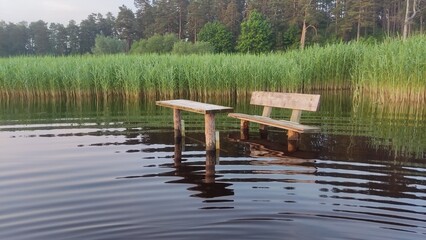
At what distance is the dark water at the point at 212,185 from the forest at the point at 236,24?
3620 centimetres

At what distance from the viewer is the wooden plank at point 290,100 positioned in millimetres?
7672

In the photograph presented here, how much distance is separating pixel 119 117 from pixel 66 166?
5.39 meters

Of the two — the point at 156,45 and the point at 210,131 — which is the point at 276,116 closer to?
the point at 210,131

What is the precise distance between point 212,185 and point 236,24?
5679cm

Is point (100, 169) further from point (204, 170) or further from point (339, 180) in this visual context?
point (339, 180)

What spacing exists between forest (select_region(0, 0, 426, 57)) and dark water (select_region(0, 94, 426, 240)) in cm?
3620

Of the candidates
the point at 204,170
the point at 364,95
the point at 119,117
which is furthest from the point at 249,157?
the point at 364,95

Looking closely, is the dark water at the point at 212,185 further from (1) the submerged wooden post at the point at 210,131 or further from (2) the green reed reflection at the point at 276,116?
(1) the submerged wooden post at the point at 210,131

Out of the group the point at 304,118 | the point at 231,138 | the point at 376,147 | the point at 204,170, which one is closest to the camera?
the point at 204,170

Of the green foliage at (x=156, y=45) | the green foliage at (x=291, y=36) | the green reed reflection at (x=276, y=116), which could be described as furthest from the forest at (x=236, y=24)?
the green reed reflection at (x=276, y=116)

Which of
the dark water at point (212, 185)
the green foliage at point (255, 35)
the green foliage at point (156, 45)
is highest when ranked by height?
the green foliage at point (255, 35)

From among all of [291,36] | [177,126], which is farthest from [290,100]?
[291,36]

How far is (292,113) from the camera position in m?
8.38

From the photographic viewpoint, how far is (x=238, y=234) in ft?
12.5
